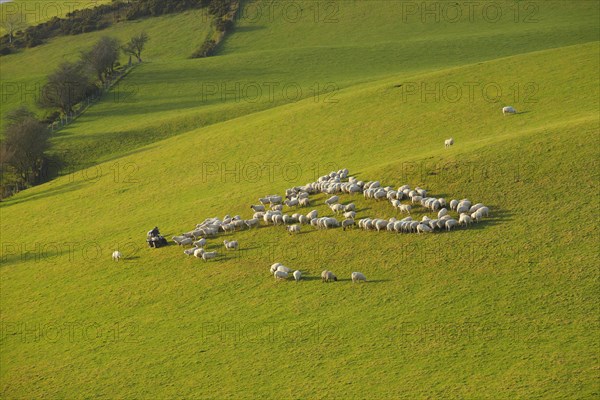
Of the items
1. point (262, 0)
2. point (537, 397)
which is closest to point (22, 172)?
point (537, 397)

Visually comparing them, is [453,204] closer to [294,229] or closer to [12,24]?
[294,229]

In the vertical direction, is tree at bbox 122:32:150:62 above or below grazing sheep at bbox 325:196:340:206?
above

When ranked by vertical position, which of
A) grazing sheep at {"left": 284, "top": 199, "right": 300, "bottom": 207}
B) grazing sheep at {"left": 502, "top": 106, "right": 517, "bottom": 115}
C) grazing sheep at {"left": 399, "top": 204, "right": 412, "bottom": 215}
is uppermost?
grazing sheep at {"left": 502, "top": 106, "right": 517, "bottom": 115}

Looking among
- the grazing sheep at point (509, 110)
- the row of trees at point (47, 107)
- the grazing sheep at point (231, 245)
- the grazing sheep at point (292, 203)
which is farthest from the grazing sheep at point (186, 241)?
the row of trees at point (47, 107)

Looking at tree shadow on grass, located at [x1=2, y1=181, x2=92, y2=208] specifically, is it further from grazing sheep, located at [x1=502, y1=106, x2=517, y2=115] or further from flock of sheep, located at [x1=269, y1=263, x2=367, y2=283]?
grazing sheep, located at [x1=502, y1=106, x2=517, y2=115]

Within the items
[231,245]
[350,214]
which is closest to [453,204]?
[350,214]

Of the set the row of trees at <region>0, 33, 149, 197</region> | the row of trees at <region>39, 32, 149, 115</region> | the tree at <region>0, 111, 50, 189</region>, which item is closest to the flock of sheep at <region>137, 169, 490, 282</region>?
the tree at <region>0, 111, 50, 189</region>

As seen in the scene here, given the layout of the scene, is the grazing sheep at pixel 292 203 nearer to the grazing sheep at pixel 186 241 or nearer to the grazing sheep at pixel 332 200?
the grazing sheep at pixel 332 200
